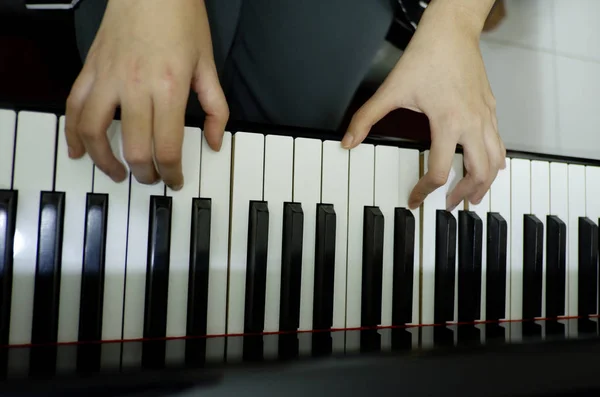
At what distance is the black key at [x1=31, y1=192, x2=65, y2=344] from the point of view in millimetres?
462

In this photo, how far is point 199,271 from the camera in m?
0.50

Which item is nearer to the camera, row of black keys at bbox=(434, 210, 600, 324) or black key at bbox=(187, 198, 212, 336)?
black key at bbox=(187, 198, 212, 336)

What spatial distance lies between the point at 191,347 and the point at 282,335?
0.36ft

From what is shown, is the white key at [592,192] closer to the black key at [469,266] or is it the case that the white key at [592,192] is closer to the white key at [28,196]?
the black key at [469,266]

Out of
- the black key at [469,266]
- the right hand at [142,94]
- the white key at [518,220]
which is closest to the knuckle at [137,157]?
the right hand at [142,94]

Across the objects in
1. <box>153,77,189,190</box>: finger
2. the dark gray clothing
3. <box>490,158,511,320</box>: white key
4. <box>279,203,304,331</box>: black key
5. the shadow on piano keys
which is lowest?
the shadow on piano keys

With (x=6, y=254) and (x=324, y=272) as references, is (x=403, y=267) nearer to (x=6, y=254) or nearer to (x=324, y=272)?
(x=324, y=272)

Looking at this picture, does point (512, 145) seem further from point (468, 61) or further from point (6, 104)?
point (6, 104)

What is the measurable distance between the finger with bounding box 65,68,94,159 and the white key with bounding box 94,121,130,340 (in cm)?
3

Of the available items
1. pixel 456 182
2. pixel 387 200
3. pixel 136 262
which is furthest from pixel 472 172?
pixel 136 262

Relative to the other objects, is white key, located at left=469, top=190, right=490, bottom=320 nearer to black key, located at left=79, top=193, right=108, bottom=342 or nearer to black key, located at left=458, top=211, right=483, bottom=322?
black key, located at left=458, top=211, right=483, bottom=322

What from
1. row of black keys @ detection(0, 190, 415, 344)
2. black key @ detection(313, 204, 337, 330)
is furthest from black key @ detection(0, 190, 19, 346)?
black key @ detection(313, 204, 337, 330)

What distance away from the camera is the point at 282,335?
0.53 metres

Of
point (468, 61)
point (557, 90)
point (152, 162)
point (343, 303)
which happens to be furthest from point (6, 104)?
point (557, 90)
